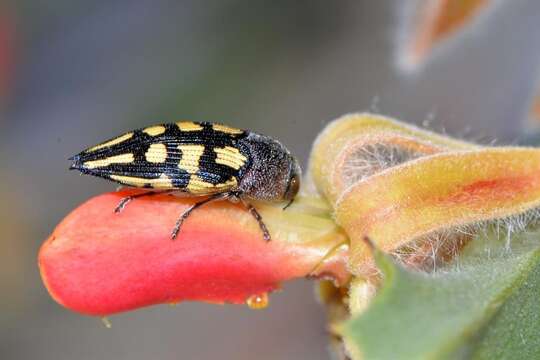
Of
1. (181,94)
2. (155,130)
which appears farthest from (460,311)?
(181,94)

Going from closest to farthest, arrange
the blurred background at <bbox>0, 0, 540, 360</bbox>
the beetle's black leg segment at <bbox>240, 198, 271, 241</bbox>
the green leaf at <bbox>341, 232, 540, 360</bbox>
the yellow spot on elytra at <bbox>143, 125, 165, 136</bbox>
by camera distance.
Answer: the green leaf at <bbox>341, 232, 540, 360</bbox> → the beetle's black leg segment at <bbox>240, 198, 271, 241</bbox> → the yellow spot on elytra at <bbox>143, 125, 165, 136</bbox> → the blurred background at <bbox>0, 0, 540, 360</bbox>

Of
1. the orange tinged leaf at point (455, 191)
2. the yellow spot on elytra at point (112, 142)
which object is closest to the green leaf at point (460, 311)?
the orange tinged leaf at point (455, 191)

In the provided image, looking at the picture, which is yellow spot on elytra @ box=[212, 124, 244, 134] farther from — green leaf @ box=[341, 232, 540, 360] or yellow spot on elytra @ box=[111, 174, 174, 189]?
green leaf @ box=[341, 232, 540, 360]

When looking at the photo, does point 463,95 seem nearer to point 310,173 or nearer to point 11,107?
point 11,107

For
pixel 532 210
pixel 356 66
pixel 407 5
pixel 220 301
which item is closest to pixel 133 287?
pixel 220 301

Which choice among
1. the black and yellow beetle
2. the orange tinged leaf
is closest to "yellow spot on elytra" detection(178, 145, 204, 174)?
the black and yellow beetle

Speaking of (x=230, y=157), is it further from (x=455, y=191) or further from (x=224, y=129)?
(x=455, y=191)

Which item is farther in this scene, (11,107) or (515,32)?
(11,107)
